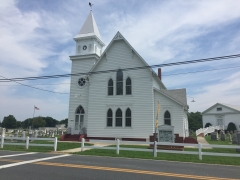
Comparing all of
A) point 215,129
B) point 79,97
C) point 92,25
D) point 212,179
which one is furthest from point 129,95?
point 215,129

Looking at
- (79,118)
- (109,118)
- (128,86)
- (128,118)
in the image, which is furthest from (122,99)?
(79,118)

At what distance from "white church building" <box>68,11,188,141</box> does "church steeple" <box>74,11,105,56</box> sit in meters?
1.03

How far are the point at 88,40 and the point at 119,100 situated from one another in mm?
9572

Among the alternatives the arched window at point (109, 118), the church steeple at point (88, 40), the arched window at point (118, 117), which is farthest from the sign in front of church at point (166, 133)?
the church steeple at point (88, 40)

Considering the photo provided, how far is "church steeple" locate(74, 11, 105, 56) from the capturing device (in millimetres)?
27281

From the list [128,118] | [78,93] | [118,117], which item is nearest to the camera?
[128,118]

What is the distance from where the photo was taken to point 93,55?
2645 centimetres

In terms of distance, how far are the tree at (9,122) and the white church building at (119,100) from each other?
8695 cm

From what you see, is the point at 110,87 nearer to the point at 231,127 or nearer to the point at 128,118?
the point at 128,118

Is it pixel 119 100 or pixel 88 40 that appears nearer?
pixel 119 100

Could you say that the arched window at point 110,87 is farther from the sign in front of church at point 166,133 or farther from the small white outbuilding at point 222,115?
the small white outbuilding at point 222,115

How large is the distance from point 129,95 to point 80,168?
14995 mm

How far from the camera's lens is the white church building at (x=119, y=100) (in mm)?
22094

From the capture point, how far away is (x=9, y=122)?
326ft
